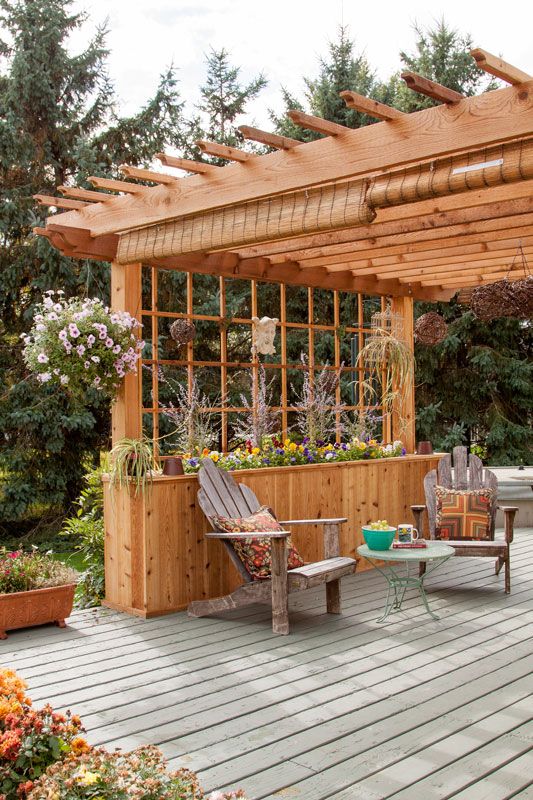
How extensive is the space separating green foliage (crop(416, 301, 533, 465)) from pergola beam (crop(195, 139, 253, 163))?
29.0 feet

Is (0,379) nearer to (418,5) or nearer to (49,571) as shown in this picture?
(49,571)

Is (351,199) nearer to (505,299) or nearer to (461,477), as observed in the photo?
(505,299)

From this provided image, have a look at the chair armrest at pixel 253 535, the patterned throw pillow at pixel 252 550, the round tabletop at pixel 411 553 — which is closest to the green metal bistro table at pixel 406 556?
the round tabletop at pixel 411 553

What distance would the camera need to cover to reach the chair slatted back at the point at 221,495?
527 centimetres

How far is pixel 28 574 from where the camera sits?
5055 mm

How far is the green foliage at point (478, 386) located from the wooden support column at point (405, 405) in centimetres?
491

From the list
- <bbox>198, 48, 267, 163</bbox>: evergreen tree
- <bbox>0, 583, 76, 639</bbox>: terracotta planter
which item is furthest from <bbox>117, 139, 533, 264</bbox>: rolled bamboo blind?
<bbox>198, 48, 267, 163</bbox>: evergreen tree

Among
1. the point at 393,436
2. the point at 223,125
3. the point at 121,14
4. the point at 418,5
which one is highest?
the point at 418,5

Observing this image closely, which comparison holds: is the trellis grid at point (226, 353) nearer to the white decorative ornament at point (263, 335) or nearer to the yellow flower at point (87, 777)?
the white decorative ornament at point (263, 335)

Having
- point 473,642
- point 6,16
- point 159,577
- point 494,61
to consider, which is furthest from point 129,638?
point 6,16

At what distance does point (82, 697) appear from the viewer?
379 cm

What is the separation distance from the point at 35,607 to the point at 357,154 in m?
3.24

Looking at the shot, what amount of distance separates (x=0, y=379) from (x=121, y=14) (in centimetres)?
537

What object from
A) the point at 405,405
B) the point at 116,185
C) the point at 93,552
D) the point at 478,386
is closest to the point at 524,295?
the point at 405,405
